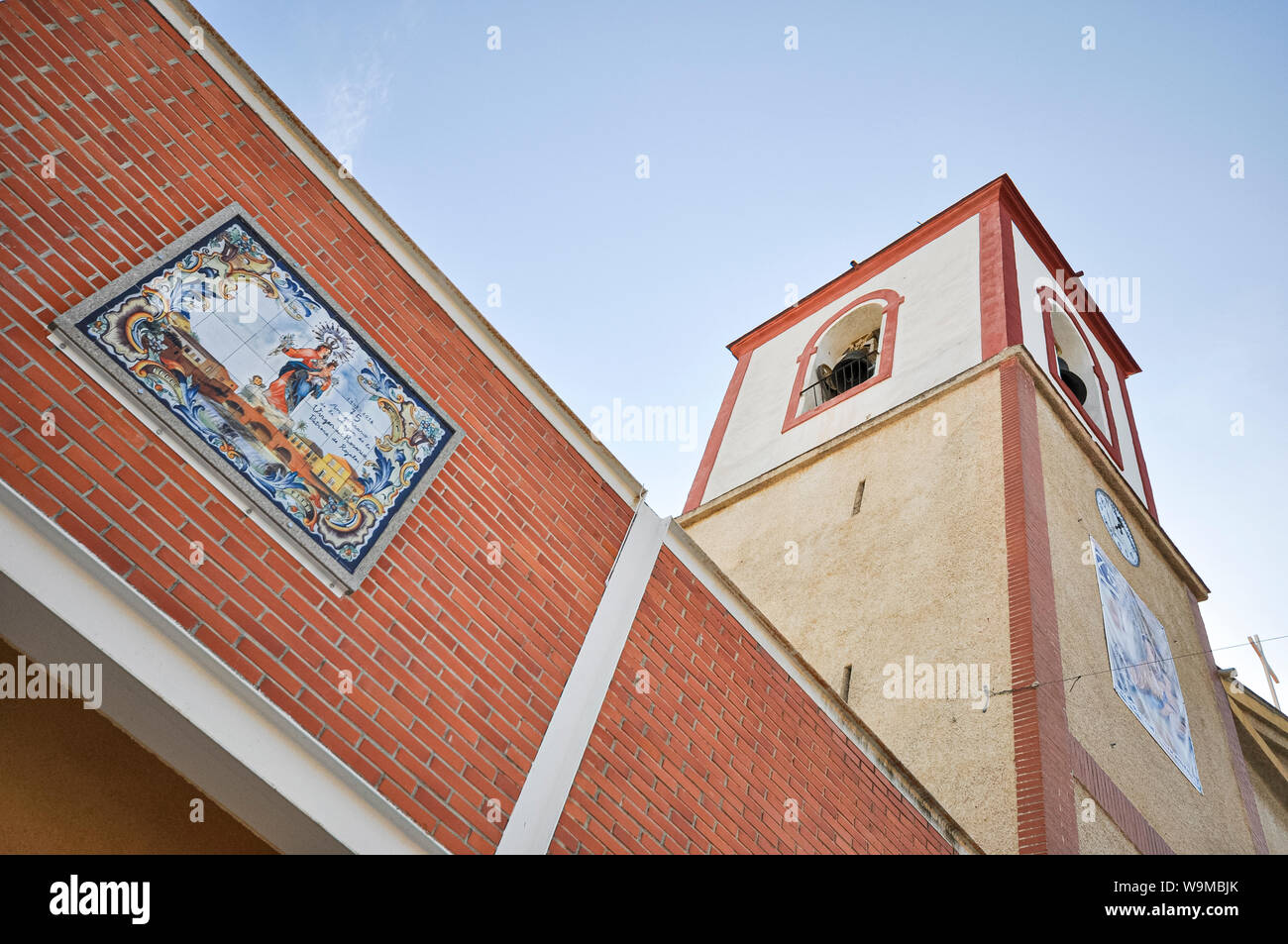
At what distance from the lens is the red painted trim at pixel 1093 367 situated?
12281 mm

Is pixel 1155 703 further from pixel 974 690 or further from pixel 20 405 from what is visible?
pixel 20 405

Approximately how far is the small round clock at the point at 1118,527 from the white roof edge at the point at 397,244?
7.46 metres

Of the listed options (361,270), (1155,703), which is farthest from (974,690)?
(361,270)

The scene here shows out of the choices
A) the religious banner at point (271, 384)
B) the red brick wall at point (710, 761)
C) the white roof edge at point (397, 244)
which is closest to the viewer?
the religious banner at point (271, 384)

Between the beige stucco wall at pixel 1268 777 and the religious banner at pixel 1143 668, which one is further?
the beige stucco wall at pixel 1268 777

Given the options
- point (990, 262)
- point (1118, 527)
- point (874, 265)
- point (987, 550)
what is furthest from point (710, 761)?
point (874, 265)

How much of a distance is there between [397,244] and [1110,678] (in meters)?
7.41

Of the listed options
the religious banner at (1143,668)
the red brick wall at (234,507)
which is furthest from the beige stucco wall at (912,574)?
the red brick wall at (234,507)

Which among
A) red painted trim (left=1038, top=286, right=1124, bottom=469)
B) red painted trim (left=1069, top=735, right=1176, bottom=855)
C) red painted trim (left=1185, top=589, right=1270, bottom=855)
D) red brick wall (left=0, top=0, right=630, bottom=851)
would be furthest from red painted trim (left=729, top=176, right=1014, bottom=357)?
red brick wall (left=0, top=0, right=630, bottom=851)

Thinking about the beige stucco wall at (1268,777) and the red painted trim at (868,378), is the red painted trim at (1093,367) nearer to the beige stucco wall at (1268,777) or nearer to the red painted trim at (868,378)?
the red painted trim at (868,378)

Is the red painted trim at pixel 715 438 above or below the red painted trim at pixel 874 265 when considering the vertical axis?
below

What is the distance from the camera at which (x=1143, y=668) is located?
31.6 ft

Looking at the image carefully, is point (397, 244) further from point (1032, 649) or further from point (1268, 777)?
point (1268, 777)

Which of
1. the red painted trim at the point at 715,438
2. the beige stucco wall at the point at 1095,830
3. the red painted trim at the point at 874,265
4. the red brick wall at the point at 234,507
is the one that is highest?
the red painted trim at the point at 874,265
